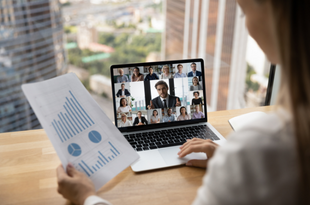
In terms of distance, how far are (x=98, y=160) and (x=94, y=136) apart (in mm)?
68

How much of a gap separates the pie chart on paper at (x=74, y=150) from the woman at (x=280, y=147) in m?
0.40

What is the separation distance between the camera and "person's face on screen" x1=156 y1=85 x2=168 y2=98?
0.92m

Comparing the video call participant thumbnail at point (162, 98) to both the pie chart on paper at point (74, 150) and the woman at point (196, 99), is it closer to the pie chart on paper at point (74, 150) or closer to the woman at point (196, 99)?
the woman at point (196, 99)

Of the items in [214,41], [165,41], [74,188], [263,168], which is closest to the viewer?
[263,168]

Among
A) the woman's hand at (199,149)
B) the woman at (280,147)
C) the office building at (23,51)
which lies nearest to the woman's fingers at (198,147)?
the woman's hand at (199,149)

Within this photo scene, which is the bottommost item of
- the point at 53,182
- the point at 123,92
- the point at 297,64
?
the point at 53,182

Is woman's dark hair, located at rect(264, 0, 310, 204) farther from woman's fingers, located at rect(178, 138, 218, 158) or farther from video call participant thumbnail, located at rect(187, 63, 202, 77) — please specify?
video call participant thumbnail, located at rect(187, 63, 202, 77)

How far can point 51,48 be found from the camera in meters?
7.90

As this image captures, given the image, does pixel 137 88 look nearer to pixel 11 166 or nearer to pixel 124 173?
pixel 124 173

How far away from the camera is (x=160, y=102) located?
36.2 inches

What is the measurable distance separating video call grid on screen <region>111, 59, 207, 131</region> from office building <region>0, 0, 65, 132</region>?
19.8 ft

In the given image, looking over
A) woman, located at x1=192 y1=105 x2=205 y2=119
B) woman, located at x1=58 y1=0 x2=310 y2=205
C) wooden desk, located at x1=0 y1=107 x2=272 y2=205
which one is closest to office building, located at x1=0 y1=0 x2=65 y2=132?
wooden desk, located at x1=0 y1=107 x2=272 y2=205

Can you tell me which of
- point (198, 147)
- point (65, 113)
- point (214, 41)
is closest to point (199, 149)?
point (198, 147)

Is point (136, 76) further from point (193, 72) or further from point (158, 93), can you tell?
point (193, 72)
